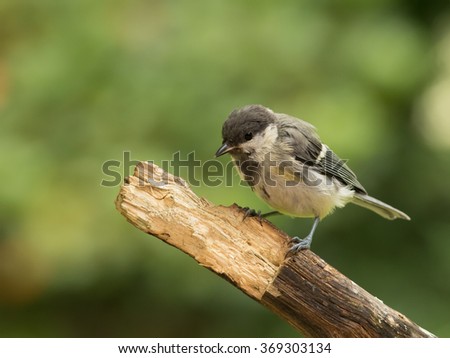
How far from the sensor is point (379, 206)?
403 centimetres

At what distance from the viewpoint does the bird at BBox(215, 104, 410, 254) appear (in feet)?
11.3

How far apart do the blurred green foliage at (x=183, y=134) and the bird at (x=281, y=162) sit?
0.25 metres

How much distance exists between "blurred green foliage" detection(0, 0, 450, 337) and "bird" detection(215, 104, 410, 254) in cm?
25

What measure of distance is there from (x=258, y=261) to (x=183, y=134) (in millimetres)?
1384

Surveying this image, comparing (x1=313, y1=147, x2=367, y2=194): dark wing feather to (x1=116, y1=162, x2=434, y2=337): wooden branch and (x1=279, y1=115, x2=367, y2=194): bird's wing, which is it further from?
(x1=116, y1=162, x2=434, y2=337): wooden branch

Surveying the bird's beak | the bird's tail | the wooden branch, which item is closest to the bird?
the bird's beak

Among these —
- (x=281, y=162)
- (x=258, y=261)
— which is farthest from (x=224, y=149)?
(x=258, y=261)

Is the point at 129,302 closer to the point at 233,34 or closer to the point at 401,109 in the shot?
the point at 233,34

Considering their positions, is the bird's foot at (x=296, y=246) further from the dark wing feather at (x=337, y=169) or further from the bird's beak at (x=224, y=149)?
the dark wing feather at (x=337, y=169)

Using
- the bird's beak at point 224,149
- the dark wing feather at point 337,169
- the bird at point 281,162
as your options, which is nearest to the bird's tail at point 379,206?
the dark wing feather at point 337,169

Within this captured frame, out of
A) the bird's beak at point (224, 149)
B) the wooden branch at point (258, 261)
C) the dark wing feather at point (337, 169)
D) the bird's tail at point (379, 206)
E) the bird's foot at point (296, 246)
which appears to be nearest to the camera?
the wooden branch at point (258, 261)

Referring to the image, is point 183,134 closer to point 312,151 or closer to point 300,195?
point 312,151

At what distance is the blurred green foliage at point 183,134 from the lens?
13.1 ft
